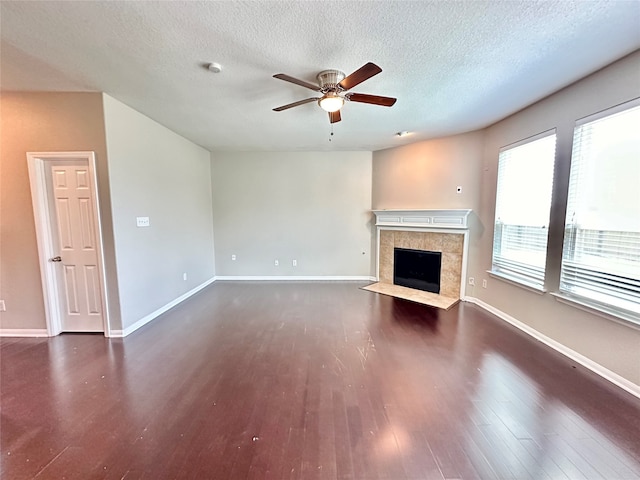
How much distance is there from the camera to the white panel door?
9.41ft

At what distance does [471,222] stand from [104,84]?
5.07m

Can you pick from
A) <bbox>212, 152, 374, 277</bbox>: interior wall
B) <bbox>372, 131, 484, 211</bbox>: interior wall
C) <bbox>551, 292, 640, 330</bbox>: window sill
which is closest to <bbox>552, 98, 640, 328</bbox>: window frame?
<bbox>551, 292, 640, 330</bbox>: window sill

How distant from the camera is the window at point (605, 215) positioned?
6.82ft

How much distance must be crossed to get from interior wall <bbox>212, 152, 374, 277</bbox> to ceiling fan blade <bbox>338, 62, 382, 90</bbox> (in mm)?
3173

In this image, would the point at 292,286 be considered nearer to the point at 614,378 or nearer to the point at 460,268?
the point at 460,268

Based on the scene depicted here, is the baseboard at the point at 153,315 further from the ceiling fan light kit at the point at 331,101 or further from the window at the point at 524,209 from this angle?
the window at the point at 524,209

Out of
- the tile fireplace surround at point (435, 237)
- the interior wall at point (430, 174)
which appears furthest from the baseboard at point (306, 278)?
the interior wall at point (430, 174)

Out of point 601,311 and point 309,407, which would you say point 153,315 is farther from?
point 601,311


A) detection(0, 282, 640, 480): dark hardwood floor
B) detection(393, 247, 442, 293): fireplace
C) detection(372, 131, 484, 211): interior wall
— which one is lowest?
detection(0, 282, 640, 480): dark hardwood floor

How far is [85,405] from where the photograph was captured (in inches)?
75.0

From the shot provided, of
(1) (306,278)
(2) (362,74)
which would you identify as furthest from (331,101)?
(1) (306,278)

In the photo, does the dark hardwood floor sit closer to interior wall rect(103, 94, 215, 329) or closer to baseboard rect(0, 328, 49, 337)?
baseboard rect(0, 328, 49, 337)

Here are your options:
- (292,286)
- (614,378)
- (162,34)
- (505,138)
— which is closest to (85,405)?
(162,34)

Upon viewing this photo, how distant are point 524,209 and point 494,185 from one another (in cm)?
67
